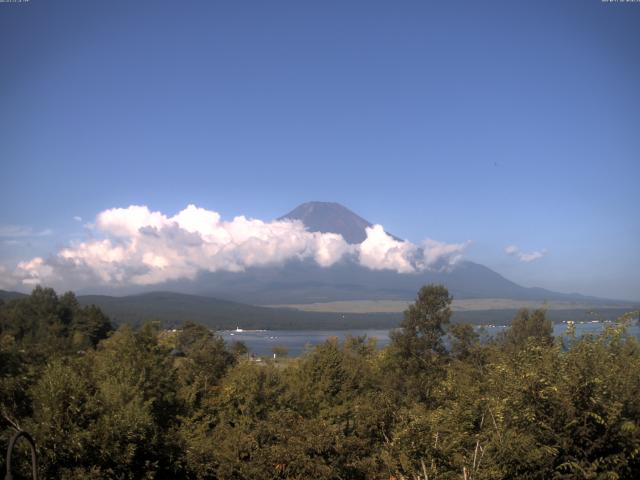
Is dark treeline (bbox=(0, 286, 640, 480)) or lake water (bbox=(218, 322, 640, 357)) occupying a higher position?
dark treeline (bbox=(0, 286, 640, 480))

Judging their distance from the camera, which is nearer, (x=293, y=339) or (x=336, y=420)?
(x=336, y=420)

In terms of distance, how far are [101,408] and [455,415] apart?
9753 millimetres

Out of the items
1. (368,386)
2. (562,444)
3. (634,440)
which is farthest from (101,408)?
(368,386)

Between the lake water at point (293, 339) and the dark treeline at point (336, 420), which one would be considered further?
the lake water at point (293, 339)

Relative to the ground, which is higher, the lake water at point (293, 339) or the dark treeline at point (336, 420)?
the dark treeline at point (336, 420)

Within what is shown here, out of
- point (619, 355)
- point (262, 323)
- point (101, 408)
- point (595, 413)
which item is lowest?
point (262, 323)

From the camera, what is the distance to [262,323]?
197m

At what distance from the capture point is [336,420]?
21141 mm

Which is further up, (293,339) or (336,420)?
(336,420)

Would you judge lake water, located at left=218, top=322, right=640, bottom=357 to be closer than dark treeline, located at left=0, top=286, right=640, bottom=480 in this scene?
No

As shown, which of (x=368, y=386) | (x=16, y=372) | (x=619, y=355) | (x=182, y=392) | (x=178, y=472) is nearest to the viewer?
(x=619, y=355)

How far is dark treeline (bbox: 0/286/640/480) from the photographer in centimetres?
1002

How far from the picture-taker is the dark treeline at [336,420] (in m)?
10.0

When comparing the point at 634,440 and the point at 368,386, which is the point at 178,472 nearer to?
the point at 634,440
